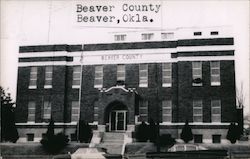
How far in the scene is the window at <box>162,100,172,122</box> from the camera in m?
36.0

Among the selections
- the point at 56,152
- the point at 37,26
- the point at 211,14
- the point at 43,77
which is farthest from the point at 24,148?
the point at 211,14

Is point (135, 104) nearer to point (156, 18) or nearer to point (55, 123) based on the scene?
point (55, 123)

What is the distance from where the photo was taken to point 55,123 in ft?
118

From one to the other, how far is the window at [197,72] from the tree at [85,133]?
331 inches

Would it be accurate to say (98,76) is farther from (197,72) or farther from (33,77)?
(197,72)

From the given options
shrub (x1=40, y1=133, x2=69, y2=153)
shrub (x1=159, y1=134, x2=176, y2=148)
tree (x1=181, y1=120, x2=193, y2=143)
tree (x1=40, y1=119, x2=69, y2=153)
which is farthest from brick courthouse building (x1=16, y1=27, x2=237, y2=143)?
shrub (x1=40, y1=133, x2=69, y2=153)

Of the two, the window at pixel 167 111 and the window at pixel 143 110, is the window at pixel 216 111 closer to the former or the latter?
A: the window at pixel 167 111

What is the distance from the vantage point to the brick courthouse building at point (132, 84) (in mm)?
35188

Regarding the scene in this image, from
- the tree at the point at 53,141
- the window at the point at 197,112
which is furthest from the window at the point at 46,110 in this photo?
the window at the point at 197,112

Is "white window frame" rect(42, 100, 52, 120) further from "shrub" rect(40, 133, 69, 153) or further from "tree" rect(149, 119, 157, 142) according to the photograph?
"tree" rect(149, 119, 157, 142)

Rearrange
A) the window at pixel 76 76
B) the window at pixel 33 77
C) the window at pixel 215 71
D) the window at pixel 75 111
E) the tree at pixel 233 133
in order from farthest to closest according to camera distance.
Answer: the window at pixel 33 77, the window at pixel 76 76, the window at pixel 75 111, the window at pixel 215 71, the tree at pixel 233 133

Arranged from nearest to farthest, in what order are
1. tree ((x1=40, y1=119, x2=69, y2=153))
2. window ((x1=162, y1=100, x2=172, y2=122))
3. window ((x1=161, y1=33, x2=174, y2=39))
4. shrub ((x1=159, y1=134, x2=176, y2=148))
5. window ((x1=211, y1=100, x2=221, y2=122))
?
tree ((x1=40, y1=119, x2=69, y2=153)), shrub ((x1=159, y1=134, x2=176, y2=148)), window ((x1=161, y1=33, x2=174, y2=39)), window ((x1=211, y1=100, x2=221, y2=122)), window ((x1=162, y1=100, x2=172, y2=122))

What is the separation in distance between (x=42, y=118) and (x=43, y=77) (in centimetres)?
313

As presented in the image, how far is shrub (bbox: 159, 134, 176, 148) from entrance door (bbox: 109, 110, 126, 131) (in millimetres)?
3878
